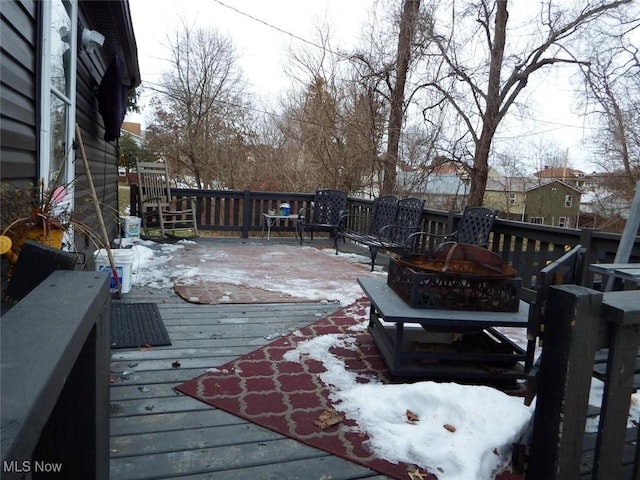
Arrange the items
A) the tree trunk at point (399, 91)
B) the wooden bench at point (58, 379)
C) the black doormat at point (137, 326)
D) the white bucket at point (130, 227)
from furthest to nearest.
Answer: the tree trunk at point (399, 91) → the white bucket at point (130, 227) → the black doormat at point (137, 326) → the wooden bench at point (58, 379)

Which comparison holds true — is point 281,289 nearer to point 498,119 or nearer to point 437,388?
point 437,388

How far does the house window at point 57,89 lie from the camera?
246cm

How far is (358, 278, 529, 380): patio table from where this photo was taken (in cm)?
236

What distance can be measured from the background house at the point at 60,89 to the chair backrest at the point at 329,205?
3.17 meters

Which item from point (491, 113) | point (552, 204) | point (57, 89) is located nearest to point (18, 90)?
point (57, 89)

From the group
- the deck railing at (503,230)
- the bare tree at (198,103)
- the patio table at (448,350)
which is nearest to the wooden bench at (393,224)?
the deck railing at (503,230)

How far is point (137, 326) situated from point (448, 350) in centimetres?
195

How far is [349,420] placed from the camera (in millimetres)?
1988

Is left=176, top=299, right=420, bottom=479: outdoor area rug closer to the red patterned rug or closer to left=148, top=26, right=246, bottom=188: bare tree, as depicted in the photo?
the red patterned rug

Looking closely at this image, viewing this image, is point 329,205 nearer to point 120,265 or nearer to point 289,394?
point 120,265

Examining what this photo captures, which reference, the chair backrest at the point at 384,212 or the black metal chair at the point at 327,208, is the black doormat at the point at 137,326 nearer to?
the chair backrest at the point at 384,212

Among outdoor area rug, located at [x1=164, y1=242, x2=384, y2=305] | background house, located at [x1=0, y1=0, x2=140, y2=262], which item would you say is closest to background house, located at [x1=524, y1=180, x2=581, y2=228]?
outdoor area rug, located at [x1=164, y1=242, x2=384, y2=305]

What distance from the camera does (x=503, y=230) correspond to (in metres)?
4.34

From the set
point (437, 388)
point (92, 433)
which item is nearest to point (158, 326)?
point (437, 388)
